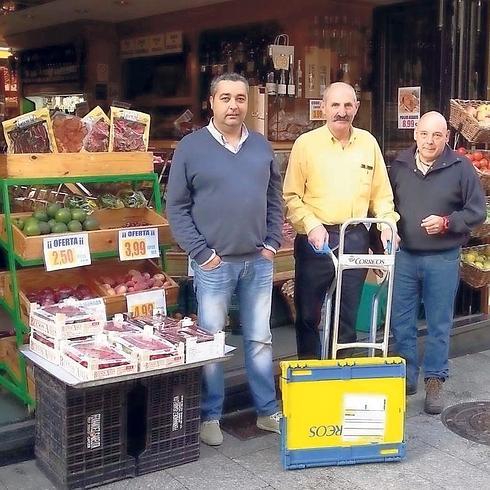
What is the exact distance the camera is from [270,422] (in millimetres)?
4270

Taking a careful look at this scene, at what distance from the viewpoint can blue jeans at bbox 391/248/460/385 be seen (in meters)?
4.51

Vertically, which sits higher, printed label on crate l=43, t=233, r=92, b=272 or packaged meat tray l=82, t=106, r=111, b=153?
packaged meat tray l=82, t=106, r=111, b=153

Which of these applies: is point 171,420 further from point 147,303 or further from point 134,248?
point 134,248

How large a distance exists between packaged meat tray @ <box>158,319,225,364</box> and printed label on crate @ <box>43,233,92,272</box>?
613 mm

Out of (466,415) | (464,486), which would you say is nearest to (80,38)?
(466,415)

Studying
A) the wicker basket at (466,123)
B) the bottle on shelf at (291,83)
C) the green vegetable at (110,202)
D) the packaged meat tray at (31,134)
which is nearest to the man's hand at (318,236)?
the green vegetable at (110,202)

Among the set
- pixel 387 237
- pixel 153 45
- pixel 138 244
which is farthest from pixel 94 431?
pixel 153 45

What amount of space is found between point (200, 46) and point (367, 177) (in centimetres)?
456

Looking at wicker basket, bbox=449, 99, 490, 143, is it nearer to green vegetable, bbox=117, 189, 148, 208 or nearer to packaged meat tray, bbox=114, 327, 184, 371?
green vegetable, bbox=117, 189, 148, 208

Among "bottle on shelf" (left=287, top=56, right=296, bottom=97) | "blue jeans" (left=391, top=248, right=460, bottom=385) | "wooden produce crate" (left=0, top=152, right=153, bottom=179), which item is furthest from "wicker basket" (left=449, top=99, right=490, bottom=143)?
"wooden produce crate" (left=0, top=152, right=153, bottom=179)

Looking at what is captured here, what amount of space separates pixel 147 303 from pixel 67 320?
26.0 inches

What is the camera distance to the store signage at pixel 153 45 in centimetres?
855

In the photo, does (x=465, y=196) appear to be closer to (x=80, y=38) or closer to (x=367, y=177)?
(x=367, y=177)

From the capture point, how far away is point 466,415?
4.70 m
